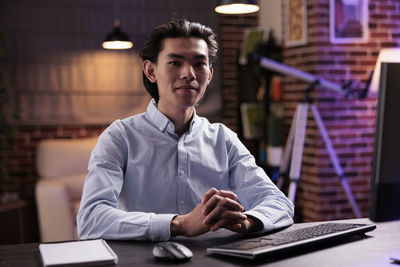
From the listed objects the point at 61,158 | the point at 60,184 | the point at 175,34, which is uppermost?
the point at 175,34

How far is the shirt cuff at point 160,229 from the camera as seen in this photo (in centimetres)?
145

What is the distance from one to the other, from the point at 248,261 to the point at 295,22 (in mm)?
3579

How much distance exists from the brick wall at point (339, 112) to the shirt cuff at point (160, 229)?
10.0ft

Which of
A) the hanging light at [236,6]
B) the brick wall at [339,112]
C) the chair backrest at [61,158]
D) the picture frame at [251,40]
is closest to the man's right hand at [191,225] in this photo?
the hanging light at [236,6]

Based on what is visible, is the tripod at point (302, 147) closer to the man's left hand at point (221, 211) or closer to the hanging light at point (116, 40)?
the hanging light at point (116, 40)

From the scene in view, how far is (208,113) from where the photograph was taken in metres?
5.50

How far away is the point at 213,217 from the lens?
1.42m

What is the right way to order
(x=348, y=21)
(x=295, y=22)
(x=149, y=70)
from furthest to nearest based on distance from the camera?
(x=295, y=22) → (x=348, y=21) → (x=149, y=70)

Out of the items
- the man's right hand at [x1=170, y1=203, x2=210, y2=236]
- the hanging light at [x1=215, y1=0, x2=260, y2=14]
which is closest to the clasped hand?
the man's right hand at [x1=170, y1=203, x2=210, y2=236]

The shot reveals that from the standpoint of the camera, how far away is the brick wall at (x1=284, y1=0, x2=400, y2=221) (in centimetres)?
430

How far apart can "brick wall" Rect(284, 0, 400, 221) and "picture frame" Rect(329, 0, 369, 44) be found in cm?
4

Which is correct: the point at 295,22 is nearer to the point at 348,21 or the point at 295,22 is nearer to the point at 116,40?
the point at 348,21

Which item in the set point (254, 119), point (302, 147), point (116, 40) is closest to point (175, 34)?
point (302, 147)

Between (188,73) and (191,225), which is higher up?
(188,73)
